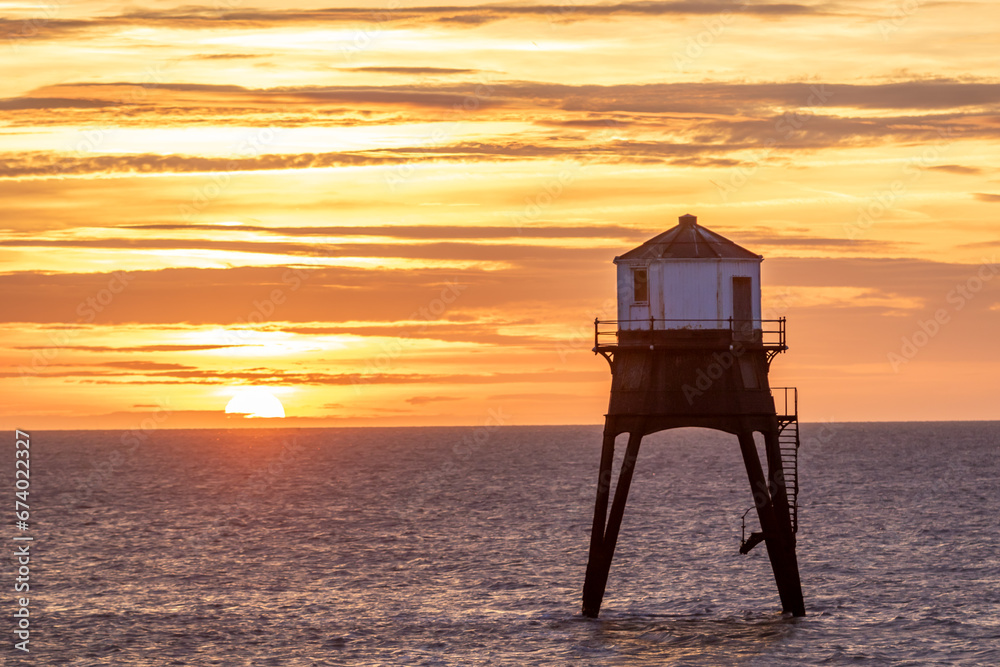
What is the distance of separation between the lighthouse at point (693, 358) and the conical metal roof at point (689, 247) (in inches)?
1.1

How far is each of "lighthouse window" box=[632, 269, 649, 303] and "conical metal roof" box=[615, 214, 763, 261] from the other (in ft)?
1.50

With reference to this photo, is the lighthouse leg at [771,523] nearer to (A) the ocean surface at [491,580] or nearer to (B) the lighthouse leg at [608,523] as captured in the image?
(A) the ocean surface at [491,580]

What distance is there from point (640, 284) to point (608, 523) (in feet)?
22.4

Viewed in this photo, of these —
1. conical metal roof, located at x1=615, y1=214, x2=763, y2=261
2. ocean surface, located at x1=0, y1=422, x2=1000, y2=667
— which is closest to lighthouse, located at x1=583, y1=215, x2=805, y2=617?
conical metal roof, located at x1=615, y1=214, x2=763, y2=261

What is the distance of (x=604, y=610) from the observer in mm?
38844

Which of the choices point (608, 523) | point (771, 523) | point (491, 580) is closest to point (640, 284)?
point (608, 523)

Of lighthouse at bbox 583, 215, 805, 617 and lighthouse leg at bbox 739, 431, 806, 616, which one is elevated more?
lighthouse at bbox 583, 215, 805, 617

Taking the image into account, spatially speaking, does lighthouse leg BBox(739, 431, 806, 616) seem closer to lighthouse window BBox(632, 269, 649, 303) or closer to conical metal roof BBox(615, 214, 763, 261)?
lighthouse window BBox(632, 269, 649, 303)

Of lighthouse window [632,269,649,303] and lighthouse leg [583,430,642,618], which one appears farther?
lighthouse window [632,269,649,303]

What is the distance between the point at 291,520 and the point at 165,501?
842 inches

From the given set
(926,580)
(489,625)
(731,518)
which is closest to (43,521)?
(731,518)

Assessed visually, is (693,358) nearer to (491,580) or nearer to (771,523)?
(771,523)

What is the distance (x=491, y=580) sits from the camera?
45.8m

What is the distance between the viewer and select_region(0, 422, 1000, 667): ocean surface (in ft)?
111
